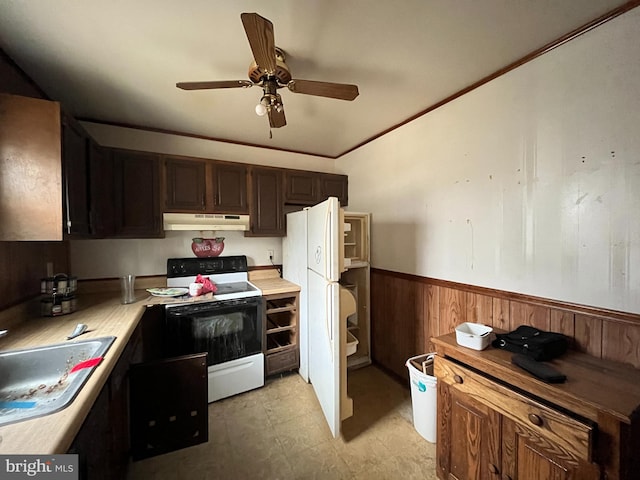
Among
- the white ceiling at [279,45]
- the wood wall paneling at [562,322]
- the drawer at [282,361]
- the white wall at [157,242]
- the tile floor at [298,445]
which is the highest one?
the white ceiling at [279,45]

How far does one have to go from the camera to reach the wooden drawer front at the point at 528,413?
0.94 metres

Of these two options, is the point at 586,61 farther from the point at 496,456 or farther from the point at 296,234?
the point at 296,234

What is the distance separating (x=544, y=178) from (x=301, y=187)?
2.20 m

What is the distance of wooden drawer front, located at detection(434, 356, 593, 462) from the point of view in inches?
37.1

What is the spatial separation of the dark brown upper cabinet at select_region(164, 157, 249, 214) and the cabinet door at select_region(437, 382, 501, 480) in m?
2.38

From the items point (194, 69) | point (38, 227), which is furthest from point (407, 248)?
point (38, 227)

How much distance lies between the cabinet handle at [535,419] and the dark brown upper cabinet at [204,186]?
8.52 feet

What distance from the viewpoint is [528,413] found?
109 cm

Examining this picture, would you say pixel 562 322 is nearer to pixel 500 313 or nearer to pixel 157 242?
pixel 500 313

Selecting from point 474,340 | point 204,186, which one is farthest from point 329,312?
point 204,186

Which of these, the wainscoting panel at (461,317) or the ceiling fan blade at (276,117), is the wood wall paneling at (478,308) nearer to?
the wainscoting panel at (461,317)

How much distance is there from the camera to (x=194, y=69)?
65.9 inches

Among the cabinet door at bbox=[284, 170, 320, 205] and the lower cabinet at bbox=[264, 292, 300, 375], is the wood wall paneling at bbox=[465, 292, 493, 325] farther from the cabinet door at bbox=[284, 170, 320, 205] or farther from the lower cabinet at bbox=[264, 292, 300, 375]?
the cabinet door at bbox=[284, 170, 320, 205]

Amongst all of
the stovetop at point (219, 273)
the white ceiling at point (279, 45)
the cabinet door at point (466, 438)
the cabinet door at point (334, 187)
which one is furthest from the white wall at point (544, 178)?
the stovetop at point (219, 273)
